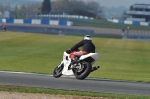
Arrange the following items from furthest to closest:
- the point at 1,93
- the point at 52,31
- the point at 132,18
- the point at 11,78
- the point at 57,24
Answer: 1. the point at 132,18
2. the point at 57,24
3. the point at 52,31
4. the point at 11,78
5. the point at 1,93

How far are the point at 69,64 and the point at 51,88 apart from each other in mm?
2804

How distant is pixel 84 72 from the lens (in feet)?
58.9

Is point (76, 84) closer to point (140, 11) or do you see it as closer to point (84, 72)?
point (84, 72)

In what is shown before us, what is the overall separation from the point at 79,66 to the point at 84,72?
36 cm

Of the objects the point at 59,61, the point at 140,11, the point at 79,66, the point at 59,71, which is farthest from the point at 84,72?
the point at 140,11

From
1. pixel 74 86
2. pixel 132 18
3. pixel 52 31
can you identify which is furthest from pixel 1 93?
pixel 132 18

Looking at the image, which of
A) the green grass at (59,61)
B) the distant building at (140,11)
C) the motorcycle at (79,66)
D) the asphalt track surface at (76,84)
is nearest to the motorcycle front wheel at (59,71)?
the motorcycle at (79,66)

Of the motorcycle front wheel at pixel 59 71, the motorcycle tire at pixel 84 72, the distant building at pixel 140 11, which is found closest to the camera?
the motorcycle tire at pixel 84 72

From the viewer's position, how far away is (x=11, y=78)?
1914 centimetres

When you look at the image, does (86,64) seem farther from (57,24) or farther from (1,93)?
(57,24)

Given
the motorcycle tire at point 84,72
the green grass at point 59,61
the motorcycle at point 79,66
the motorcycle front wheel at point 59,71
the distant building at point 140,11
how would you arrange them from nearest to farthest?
the motorcycle tire at point 84,72 < the motorcycle at point 79,66 < the motorcycle front wheel at point 59,71 < the green grass at point 59,61 < the distant building at point 140,11

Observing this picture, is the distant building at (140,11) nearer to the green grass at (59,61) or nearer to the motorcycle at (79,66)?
the green grass at (59,61)

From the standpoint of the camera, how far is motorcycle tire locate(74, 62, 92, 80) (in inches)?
696

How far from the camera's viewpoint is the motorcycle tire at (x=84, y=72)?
1769cm
